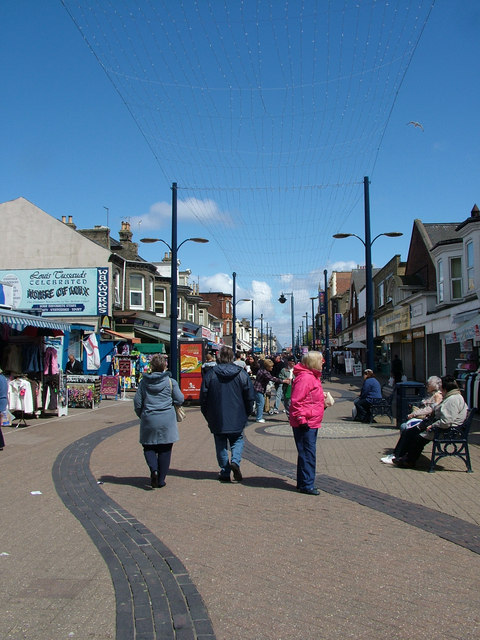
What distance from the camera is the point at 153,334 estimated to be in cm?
3412

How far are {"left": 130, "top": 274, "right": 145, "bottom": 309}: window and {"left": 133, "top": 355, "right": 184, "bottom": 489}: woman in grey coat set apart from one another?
94.6 ft

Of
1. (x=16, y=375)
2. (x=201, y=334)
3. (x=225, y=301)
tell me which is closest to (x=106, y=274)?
(x=16, y=375)

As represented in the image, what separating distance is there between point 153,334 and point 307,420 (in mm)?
27636

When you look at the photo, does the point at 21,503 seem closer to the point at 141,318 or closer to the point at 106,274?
the point at 106,274

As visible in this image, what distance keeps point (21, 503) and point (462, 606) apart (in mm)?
4897

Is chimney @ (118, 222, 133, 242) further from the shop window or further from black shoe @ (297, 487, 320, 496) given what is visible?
black shoe @ (297, 487, 320, 496)

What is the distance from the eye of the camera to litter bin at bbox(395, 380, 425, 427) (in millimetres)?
11991

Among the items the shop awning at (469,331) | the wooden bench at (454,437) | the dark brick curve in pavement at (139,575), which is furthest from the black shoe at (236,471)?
the shop awning at (469,331)

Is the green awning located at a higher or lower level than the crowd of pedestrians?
higher

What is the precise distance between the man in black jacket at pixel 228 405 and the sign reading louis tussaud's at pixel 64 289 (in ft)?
65.5

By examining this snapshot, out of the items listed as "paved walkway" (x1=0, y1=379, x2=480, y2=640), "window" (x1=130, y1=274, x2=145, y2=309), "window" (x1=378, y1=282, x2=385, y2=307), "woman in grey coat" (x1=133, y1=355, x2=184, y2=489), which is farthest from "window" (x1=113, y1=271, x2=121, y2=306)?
"woman in grey coat" (x1=133, y1=355, x2=184, y2=489)

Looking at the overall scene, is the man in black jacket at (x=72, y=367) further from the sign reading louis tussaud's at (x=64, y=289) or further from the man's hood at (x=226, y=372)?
the man's hood at (x=226, y=372)

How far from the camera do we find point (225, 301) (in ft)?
290

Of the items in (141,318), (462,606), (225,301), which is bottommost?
(462,606)
